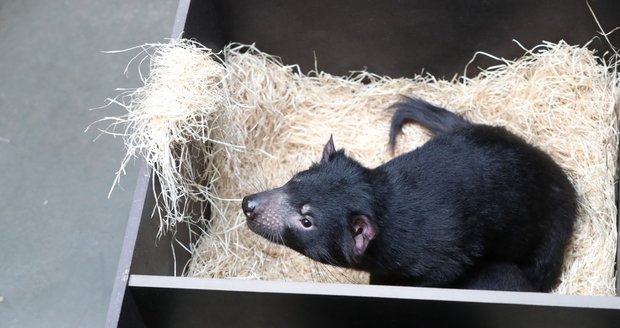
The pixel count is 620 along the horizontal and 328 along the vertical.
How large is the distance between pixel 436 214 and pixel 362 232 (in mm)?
345

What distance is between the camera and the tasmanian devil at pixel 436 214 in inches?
116

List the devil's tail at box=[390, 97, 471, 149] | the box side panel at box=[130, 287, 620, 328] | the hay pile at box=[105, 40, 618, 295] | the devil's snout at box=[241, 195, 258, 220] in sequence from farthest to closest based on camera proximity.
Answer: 1. the devil's tail at box=[390, 97, 471, 149]
2. the hay pile at box=[105, 40, 618, 295]
3. the devil's snout at box=[241, 195, 258, 220]
4. the box side panel at box=[130, 287, 620, 328]

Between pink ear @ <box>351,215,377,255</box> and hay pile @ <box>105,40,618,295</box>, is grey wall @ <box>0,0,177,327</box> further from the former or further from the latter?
pink ear @ <box>351,215,377,255</box>

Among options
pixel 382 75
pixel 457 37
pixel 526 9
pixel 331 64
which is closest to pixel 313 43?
pixel 331 64

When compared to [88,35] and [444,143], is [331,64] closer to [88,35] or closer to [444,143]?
[444,143]

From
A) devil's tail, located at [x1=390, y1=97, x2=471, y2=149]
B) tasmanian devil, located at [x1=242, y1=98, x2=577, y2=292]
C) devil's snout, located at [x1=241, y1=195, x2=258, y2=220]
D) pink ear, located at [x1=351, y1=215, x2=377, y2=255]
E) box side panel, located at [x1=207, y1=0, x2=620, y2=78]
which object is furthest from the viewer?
box side panel, located at [x1=207, y1=0, x2=620, y2=78]

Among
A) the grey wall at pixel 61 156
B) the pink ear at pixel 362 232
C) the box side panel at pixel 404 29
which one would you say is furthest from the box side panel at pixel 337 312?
the box side panel at pixel 404 29

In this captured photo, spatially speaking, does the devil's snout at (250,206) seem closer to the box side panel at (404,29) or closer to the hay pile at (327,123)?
the hay pile at (327,123)

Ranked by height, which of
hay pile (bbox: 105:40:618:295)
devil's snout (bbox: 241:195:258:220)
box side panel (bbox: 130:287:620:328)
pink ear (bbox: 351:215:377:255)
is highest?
hay pile (bbox: 105:40:618:295)

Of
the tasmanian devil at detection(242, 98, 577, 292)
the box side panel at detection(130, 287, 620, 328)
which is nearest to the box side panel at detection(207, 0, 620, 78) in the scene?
the tasmanian devil at detection(242, 98, 577, 292)

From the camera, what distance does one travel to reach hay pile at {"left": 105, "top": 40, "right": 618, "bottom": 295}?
3.27 m

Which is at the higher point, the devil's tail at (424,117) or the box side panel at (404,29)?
the box side panel at (404,29)

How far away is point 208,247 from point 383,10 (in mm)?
1463

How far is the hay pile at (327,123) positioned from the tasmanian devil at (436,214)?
1.02 feet
